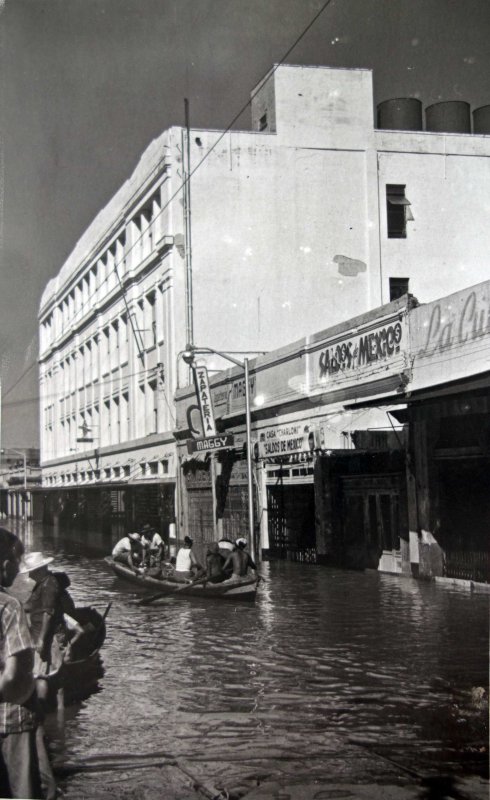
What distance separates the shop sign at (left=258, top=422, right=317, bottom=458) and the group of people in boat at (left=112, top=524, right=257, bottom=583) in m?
7.32

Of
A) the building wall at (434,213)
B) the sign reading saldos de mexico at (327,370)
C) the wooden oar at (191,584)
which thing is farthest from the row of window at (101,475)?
the building wall at (434,213)

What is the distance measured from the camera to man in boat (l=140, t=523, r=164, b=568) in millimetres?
17328

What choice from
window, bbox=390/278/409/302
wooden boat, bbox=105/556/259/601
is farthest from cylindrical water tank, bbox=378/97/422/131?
wooden boat, bbox=105/556/259/601

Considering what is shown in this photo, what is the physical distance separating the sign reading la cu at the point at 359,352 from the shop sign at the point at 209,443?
382cm

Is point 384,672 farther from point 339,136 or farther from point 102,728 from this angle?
point 339,136

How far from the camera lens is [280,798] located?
6492mm

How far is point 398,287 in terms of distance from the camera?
32125 mm

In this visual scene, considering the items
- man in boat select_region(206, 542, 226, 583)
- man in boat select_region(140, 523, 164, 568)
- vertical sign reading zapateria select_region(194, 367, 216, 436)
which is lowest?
man in boat select_region(206, 542, 226, 583)

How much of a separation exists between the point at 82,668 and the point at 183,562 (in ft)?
29.1

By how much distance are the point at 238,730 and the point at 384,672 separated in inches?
124

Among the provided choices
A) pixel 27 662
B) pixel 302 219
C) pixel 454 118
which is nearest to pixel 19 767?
pixel 27 662

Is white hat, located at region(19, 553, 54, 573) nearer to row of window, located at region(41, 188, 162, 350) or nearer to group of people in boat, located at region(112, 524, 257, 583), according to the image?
row of window, located at region(41, 188, 162, 350)

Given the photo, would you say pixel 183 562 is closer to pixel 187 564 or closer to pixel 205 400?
pixel 187 564

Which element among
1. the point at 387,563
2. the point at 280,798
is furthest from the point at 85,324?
the point at 387,563
